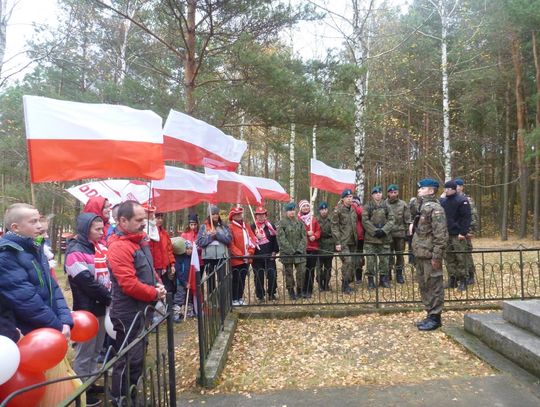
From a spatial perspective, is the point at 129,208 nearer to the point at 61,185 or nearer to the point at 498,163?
the point at 61,185

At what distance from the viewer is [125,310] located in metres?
3.67

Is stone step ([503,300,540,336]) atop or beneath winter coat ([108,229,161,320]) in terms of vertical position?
beneath

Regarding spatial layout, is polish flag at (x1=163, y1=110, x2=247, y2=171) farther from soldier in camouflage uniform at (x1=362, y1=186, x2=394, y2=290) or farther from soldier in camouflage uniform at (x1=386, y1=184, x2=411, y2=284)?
soldier in camouflage uniform at (x1=386, y1=184, x2=411, y2=284)

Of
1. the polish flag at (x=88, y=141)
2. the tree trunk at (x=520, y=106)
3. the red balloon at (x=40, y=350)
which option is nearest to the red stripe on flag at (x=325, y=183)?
the polish flag at (x=88, y=141)

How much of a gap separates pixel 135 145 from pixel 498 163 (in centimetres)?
2475

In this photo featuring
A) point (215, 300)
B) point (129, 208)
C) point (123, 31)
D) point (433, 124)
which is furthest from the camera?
point (433, 124)

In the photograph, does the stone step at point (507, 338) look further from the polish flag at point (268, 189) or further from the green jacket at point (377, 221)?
the polish flag at point (268, 189)

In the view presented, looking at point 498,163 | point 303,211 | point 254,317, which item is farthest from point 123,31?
point 498,163

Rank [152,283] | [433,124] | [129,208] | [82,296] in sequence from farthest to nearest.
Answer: [433,124] → [82,296] → [152,283] → [129,208]

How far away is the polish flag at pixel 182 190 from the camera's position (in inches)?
261

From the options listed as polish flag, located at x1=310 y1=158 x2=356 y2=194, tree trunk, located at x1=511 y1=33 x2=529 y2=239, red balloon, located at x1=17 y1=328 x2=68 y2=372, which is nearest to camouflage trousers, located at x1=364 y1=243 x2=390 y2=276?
polish flag, located at x1=310 y1=158 x2=356 y2=194

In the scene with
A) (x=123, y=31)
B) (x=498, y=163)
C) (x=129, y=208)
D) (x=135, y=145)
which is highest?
(x=123, y=31)

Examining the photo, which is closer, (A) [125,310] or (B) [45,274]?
(B) [45,274]

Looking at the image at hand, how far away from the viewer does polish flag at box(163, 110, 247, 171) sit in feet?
18.8
